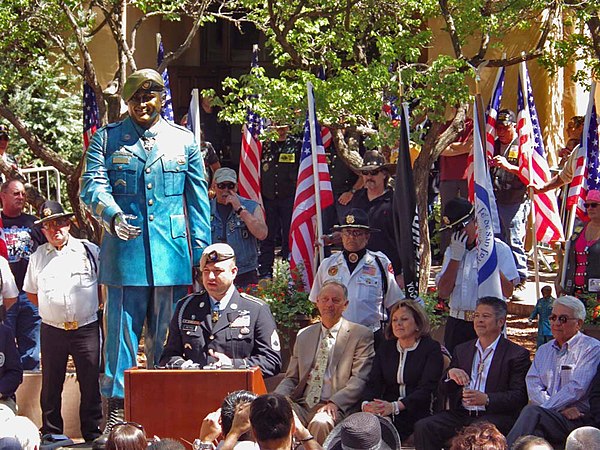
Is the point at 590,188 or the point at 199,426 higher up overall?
the point at 590,188

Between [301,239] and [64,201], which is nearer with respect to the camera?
[301,239]

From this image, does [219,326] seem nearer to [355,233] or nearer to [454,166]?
[355,233]

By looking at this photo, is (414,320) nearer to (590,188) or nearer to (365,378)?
(365,378)

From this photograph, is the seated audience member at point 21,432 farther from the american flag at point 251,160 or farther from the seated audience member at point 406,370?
the american flag at point 251,160

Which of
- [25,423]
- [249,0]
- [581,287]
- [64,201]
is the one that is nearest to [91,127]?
[249,0]

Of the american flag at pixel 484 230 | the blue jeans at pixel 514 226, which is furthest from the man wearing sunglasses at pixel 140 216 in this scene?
the blue jeans at pixel 514 226

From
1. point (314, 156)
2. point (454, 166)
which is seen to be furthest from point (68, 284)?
point (454, 166)

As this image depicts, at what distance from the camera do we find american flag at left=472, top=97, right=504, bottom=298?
902 cm

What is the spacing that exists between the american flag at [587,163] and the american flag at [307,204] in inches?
83.6

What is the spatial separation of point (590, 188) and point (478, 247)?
5.48 ft

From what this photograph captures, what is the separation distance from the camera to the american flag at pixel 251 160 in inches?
486

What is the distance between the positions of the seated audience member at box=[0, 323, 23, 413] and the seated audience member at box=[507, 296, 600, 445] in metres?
3.37

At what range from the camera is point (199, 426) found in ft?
24.1

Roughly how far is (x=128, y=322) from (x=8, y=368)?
117cm
